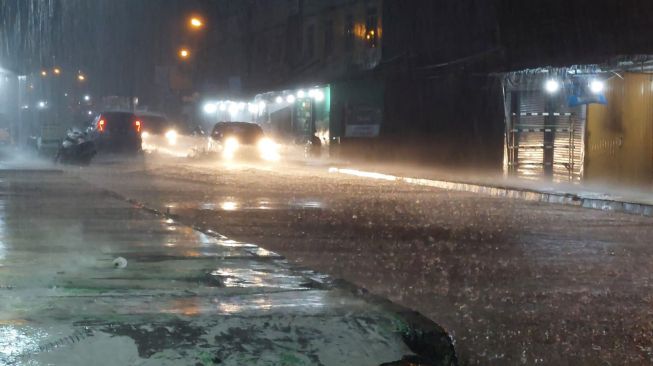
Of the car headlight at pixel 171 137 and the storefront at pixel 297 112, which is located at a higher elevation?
the storefront at pixel 297 112

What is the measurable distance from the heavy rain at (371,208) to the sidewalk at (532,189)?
0.33 feet

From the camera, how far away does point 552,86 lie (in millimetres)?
24125

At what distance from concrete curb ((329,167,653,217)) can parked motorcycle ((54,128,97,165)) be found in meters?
10.0

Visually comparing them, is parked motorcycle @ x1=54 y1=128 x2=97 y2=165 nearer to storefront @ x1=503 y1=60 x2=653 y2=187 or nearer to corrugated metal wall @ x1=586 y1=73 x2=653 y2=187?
storefront @ x1=503 y1=60 x2=653 y2=187

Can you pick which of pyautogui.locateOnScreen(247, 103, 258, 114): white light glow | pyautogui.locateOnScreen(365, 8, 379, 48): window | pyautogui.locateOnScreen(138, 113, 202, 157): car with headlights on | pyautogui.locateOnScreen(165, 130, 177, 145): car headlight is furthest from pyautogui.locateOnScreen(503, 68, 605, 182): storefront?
pyautogui.locateOnScreen(247, 103, 258, 114): white light glow

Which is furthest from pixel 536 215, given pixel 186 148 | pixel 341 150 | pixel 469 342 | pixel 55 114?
pixel 55 114

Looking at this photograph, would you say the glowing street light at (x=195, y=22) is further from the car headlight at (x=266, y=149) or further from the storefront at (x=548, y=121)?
the storefront at (x=548, y=121)

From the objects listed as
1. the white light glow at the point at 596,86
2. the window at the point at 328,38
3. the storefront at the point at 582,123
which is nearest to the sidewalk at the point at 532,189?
the storefront at the point at 582,123

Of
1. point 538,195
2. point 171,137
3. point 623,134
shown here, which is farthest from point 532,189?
point 171,137

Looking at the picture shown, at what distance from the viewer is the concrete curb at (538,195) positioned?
58.1ft

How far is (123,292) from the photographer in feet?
22.8

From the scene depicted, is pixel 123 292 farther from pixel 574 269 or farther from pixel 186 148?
pixel 186 148

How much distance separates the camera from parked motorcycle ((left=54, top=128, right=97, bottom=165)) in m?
30.0

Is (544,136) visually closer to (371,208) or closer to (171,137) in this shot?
(371,208)
